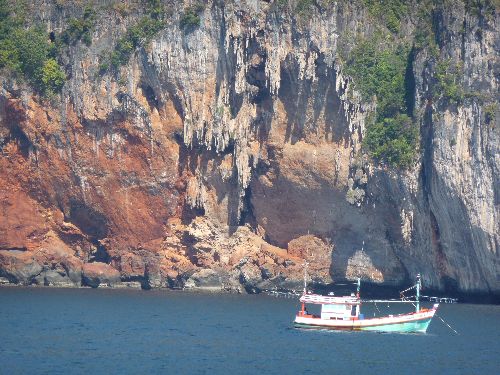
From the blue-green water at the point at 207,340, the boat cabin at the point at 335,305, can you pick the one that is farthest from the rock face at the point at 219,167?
the boat cabin at the point at 335,305

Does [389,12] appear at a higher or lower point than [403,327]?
higher

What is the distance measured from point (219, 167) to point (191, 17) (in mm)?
9198

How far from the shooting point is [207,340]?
2325 inches

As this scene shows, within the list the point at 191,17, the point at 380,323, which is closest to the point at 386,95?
the point at 191,17

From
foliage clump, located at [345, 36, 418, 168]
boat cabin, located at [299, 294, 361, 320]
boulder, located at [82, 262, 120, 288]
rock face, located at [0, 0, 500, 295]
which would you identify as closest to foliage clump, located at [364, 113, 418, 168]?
foliage clump, located at [345, 36, 418, 168]

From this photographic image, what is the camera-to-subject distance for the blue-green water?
51469mm

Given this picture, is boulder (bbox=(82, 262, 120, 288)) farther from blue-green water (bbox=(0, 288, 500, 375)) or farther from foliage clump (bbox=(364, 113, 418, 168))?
foliage clump (bbox=(364, 113, 418, 168))

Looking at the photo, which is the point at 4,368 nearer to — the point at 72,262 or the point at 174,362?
the point at 174,362

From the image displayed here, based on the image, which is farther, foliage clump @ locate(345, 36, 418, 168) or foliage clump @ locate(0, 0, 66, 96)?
foliage clump @ locate(0, 0, 66, 96)

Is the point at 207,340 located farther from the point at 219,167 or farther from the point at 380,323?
the point at 219,167

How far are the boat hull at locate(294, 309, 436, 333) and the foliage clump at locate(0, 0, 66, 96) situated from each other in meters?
25.7

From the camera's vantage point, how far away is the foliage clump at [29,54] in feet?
267

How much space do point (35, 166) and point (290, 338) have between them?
89.1 feet

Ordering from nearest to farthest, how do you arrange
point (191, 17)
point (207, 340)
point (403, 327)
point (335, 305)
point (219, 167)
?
point (207, 340)
point (403, 327)
point (335, 305)
point (191, 17)
point (219, 167)
